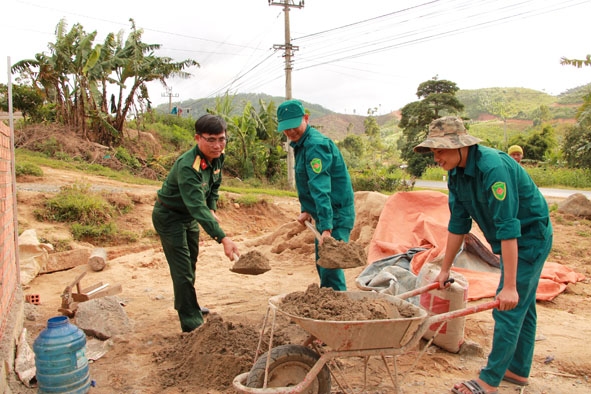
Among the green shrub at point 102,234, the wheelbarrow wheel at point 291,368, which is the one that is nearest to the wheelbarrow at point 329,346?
the wheelbarrow wheel at point 291,368

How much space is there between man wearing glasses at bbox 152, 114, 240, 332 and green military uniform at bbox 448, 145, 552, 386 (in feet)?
6.03

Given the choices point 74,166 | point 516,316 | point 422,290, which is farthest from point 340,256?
point 74,166

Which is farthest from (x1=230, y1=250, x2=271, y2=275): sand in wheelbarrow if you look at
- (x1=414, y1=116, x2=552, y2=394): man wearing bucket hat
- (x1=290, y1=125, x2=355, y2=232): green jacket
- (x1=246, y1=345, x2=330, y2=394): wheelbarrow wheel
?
(x1=414, y1=116, x2=552, y2=394): man wearing bucket hat

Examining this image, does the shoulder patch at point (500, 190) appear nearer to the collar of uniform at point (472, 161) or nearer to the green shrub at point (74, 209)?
the collar of uniform at point (472, 161)

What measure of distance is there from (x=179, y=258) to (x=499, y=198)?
267 centimetres

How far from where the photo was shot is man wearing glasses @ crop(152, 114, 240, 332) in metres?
3.46

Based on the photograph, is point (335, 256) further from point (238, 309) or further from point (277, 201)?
point (277, 201)

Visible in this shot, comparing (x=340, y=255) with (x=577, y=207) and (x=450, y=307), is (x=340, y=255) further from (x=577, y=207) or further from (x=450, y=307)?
(x=577, y=207)

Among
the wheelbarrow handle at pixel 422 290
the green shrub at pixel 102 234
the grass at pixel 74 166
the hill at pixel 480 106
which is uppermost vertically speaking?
the hill at pixel 480 106

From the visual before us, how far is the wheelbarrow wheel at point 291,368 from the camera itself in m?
2.53

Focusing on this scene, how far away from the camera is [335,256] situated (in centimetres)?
314

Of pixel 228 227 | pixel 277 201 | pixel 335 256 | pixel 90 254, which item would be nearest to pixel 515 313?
pixel 335 256

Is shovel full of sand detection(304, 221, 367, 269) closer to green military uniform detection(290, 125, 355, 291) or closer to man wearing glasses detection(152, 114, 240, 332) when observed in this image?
green military uniform detection(290, 125, 355, 291)

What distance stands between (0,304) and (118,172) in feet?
41.4
